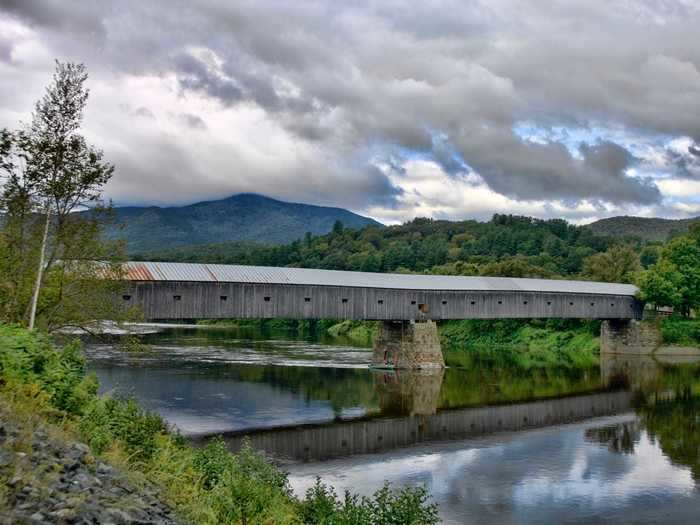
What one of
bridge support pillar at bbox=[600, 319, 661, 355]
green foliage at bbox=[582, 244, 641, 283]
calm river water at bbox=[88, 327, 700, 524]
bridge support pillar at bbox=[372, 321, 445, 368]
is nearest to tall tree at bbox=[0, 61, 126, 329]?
calm river water at bbox=[88, 327, 700, 524]

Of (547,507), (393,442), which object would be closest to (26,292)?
(393,442)

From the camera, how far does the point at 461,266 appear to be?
3371 inches

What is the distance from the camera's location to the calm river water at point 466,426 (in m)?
16.6

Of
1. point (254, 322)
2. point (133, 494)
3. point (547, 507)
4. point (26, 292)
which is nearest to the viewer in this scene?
point (133, 494)

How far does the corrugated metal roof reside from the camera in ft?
110

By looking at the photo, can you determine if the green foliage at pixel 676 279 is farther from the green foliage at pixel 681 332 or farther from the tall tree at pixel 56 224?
the tall tree at pixel 56 224

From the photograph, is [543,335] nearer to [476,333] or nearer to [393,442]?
[476,333]

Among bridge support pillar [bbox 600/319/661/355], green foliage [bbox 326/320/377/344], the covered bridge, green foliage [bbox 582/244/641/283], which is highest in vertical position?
green foliage [bbox 582/244/641/283]

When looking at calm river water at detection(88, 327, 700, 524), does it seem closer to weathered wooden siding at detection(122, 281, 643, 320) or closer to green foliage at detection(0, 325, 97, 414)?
weathered wooden siding at detection(122, 281, 643, 320)

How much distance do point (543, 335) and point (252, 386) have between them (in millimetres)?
39280

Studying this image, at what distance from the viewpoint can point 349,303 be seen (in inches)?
1601

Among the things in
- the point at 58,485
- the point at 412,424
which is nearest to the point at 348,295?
the point at 412,424

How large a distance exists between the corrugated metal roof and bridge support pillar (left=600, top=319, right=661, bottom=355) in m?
3.00

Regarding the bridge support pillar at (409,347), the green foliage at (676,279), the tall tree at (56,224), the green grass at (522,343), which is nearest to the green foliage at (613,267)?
the green foliage at (676,279)
